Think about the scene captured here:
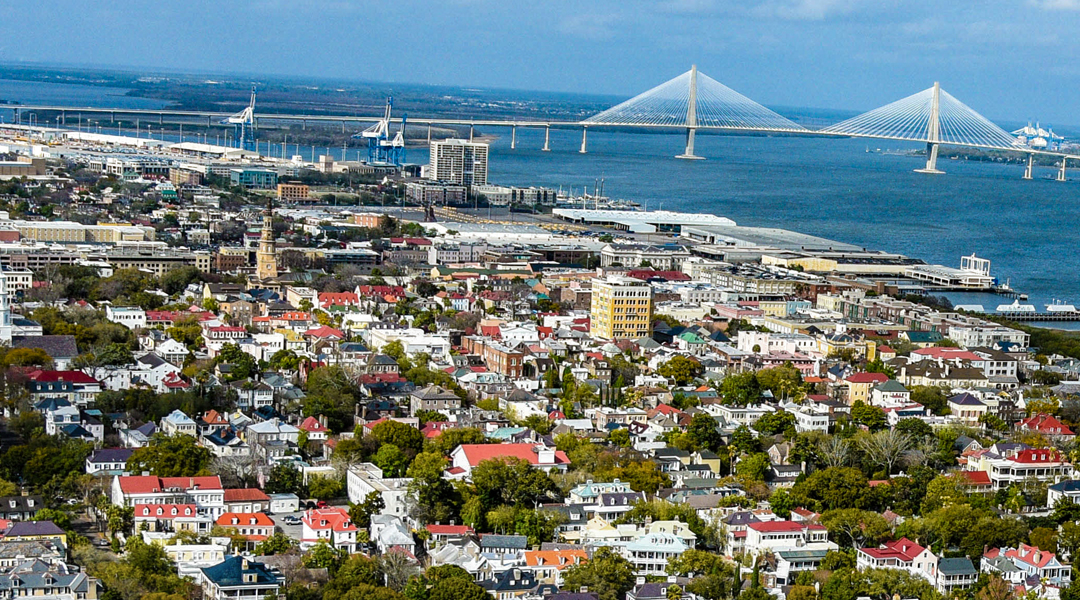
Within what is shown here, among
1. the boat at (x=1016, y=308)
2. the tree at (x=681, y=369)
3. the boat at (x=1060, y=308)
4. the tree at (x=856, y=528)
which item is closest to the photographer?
the tree at (x=856, y=528)

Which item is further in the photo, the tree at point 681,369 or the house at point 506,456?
the tree at point 681,369

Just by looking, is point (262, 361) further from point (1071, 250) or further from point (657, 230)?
point (1071, 250)

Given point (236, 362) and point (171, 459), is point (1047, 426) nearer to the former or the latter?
point (236, 362)

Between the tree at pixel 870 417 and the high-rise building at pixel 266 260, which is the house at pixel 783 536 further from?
the high-rise building at pixel 266 260

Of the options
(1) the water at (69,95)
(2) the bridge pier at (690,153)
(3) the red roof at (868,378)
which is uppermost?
(3) the red roof at (868,378)

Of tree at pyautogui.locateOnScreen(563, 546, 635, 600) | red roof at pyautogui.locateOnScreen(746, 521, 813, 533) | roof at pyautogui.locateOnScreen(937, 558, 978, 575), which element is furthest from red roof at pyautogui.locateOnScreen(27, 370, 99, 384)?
roof at pyautogui.locateOnScreen(937, 558, 978, 575)

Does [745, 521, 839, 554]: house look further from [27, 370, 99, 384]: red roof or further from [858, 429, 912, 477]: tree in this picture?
[27, 370, 99, 384]: red roof

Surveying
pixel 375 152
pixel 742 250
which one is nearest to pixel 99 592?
pixel 742 250

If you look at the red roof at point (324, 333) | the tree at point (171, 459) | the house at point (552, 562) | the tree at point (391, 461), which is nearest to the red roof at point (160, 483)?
the tree at point (171, 459)
